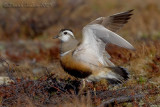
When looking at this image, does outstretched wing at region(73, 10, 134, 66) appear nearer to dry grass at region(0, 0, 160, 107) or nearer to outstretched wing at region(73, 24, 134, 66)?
outstretched wing at region(73, 24, 134, 66)

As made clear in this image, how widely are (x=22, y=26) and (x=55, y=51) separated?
16.1 ft

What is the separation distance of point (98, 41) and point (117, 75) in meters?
0.69

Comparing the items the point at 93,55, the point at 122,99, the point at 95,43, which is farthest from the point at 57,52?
the point at 122,99

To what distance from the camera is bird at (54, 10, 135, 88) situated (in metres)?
5.83

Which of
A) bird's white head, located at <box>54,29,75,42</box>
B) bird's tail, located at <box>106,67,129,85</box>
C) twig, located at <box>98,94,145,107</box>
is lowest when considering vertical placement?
twig, located at <box>98,94,145,107</box>

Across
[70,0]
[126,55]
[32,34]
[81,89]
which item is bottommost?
[81,89]

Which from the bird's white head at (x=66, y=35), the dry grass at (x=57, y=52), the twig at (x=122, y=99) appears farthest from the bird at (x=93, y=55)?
the twig at (x=122, y=99)

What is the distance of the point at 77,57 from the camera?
6039 mm

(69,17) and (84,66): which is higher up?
(69,17)

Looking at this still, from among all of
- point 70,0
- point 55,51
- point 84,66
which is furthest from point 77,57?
point 70,0

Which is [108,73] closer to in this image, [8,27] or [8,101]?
[8,101]

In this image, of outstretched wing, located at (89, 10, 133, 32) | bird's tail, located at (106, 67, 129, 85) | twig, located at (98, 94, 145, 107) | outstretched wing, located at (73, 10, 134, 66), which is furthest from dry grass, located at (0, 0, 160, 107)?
outstretched wing, located at (89, 10, 133, 32)

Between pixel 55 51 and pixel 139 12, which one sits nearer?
pixel 55 51

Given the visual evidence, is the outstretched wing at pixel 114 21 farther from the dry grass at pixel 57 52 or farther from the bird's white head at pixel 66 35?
the dry grass at pixel 57 52
